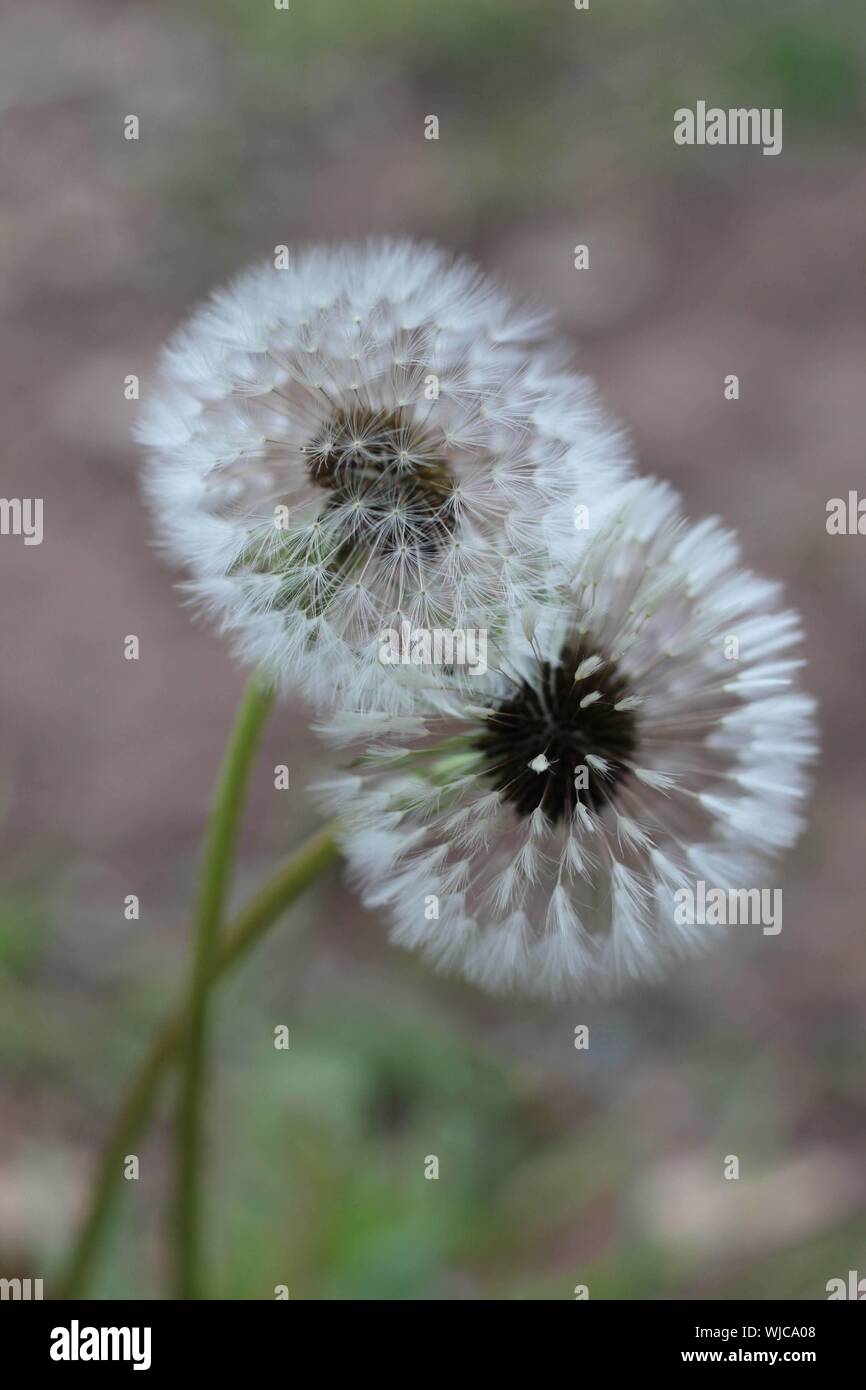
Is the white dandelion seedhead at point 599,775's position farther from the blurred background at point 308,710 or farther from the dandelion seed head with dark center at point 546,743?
the blurred background at point 308,710

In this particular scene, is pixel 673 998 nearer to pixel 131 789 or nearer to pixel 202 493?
pixel 131 789

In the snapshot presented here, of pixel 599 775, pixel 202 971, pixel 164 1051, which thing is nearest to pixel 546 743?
pixel 599 775

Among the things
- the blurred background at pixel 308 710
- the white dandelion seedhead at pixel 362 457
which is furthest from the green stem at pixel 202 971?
the blurred background at pixel 308 710

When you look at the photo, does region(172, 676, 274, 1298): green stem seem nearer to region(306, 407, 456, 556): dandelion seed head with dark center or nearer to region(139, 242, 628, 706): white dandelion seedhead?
region(139, 242, 628, 706): white dandelion seedhead

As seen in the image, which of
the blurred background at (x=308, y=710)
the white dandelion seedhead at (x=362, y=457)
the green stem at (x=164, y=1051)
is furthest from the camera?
the blurred background at (x=308, y=710)

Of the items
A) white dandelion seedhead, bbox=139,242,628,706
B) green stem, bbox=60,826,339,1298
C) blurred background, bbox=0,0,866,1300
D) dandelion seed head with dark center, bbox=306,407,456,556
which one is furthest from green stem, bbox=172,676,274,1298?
blurred background, bbox=0,0,866,1300
